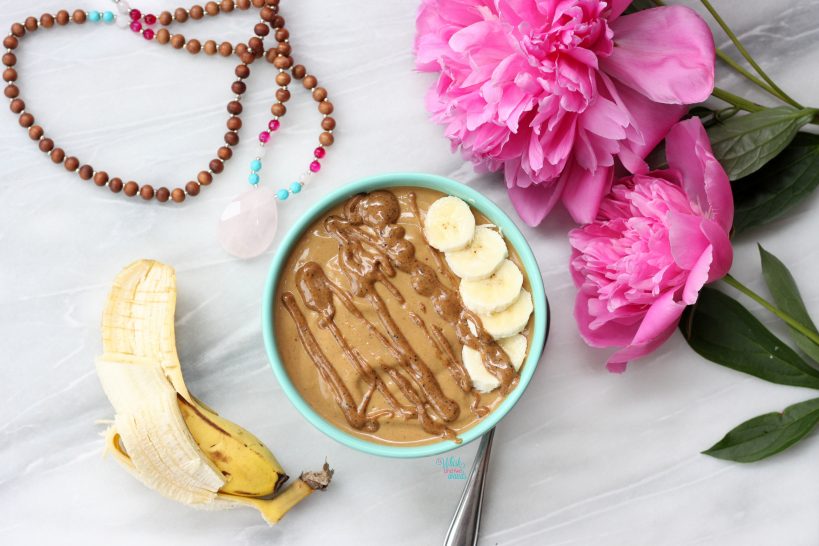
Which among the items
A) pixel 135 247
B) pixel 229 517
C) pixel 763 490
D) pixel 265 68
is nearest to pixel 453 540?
pixel 229 517

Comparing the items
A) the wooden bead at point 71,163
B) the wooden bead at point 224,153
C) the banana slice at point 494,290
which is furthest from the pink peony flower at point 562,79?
the wooden bead at point 71,163

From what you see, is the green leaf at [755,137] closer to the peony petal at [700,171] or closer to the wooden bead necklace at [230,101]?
the peony petal at [700,171]

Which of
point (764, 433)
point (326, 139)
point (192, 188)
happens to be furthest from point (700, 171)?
point (192, 188)

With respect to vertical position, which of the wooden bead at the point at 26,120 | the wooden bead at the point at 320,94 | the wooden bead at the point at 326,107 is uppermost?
the wooden bead at the point at 26,120

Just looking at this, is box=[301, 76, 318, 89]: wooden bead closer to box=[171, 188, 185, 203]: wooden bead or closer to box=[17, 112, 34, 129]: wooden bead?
box=[171, 188, 185, 203]: wooden bead

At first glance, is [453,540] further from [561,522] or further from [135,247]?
[135,247]

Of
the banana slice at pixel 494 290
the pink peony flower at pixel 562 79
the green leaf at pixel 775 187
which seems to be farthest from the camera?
the green leaf at pixel 775 187

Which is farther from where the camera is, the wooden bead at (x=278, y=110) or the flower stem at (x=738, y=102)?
the wooden bead at (x=278, y=110)

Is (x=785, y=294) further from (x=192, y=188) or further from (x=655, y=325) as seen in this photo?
(x=192, y=188)
